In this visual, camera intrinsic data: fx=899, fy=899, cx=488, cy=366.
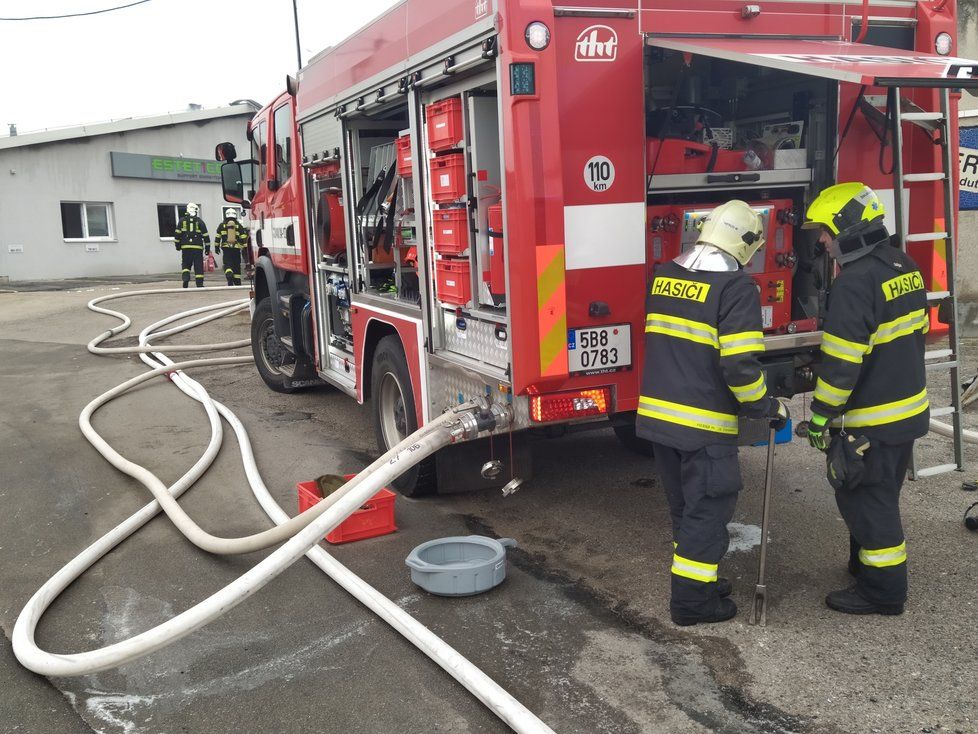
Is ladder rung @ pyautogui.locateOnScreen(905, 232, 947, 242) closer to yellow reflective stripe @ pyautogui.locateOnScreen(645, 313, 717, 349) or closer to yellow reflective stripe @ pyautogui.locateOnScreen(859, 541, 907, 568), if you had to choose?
yellow reflective stripe @ pyautogui.locateOnScreen(645, 313, 717, 349)

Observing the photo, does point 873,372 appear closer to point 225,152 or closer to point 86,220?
point 225,152

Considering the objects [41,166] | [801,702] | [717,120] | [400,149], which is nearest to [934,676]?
[801,702]

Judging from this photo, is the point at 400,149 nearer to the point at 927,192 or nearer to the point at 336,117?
the point at 336,117

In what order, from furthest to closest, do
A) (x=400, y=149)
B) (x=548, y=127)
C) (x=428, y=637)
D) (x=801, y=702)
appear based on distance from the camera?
(x=400, y=149) → (x=548, y=127) → (x=428, y=637) → (x=801, y=702)

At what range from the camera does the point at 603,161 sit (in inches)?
153

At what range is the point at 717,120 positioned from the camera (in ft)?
15.3

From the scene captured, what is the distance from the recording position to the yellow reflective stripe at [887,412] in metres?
3.58

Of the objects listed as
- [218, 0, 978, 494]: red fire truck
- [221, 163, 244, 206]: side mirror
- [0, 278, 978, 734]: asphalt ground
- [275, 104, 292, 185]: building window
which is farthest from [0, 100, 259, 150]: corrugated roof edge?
[218, 0, 978, 494]: red fire truck

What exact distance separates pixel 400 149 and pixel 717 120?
174 cm

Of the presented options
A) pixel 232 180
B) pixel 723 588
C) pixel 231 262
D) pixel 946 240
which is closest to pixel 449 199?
pixel 723 588

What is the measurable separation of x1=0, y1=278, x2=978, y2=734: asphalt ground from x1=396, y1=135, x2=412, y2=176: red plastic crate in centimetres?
196

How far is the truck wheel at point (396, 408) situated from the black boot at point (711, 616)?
207cm

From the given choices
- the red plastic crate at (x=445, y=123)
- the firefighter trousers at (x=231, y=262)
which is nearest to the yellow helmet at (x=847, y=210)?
the red plastic crate at (x=445, y=123)

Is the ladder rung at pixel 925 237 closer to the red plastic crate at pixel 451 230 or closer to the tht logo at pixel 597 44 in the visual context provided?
the tht logo at pixel 597 44
